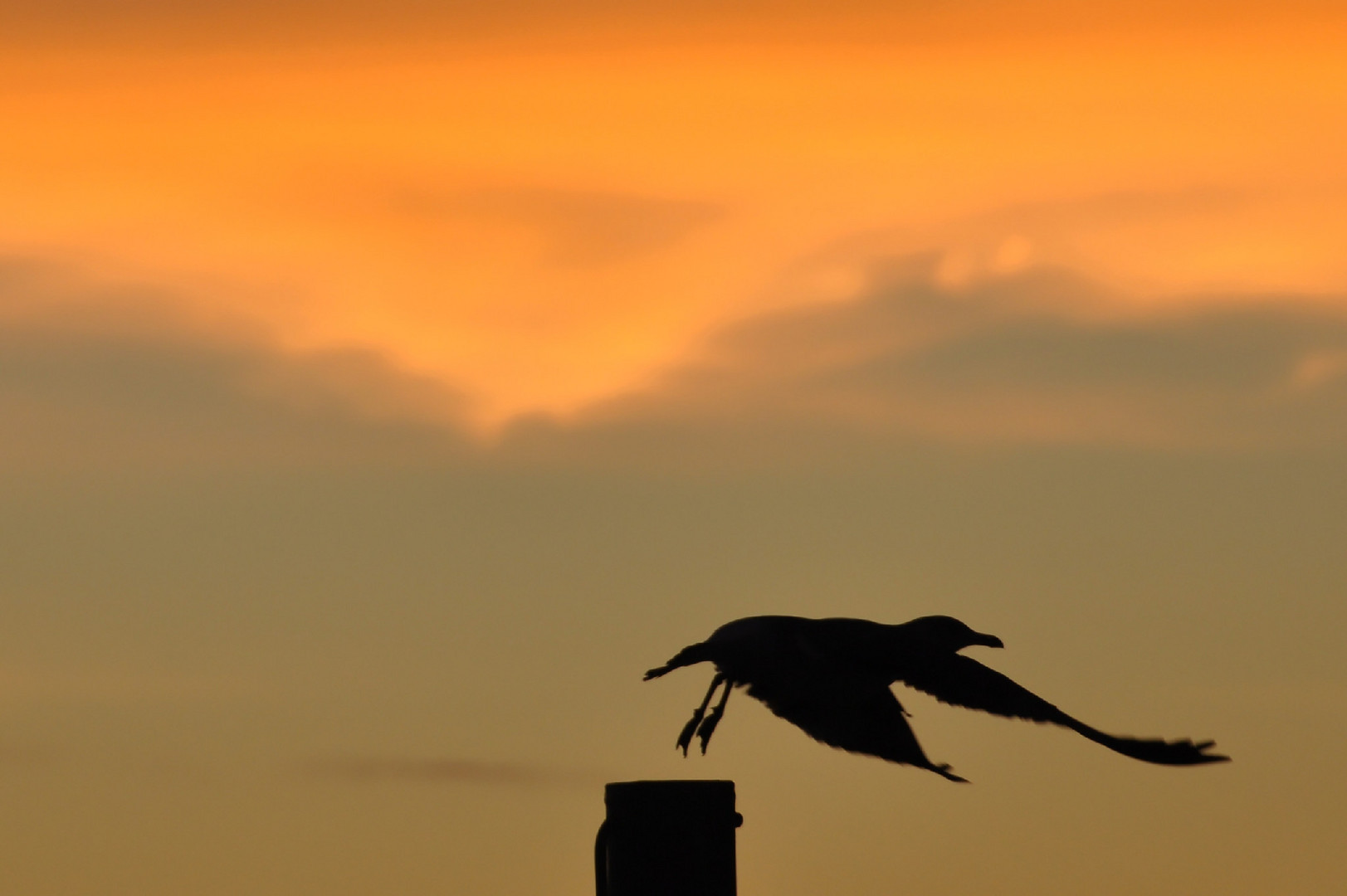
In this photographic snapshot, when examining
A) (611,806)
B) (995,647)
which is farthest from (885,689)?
(611,806)

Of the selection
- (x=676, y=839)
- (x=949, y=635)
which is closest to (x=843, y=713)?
(x=949, y=635)

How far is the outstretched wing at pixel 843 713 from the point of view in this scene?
16.0 m

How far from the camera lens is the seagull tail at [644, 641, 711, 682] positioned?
1488 cm

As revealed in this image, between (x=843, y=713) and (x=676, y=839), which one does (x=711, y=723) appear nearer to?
(x=843, y=713)

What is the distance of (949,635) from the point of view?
17516 mm

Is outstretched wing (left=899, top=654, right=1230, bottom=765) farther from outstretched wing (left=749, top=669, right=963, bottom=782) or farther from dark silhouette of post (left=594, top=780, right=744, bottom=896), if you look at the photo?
dark silhouette of post (left=594, top=780, right=744, bottom=896)

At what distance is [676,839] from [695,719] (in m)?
5.29

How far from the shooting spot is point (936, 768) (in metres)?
15.7

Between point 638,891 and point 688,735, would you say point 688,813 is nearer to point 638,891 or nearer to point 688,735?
point 638,891

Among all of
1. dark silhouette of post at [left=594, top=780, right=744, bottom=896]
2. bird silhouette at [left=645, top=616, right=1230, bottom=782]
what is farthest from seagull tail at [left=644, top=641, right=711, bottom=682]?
dark silhouette of post at [left=594, top=780, right=744, bottom=896]

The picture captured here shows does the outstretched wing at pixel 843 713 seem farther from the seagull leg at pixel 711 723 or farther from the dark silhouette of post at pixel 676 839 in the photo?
the dark silhouette of post at pixel 676 839

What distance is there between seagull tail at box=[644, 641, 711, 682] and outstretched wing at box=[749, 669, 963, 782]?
846 mm

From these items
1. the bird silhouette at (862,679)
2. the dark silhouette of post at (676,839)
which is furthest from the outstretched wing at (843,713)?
the dark silhouette of post at (676,839)

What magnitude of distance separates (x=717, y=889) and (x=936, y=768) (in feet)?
19.2
